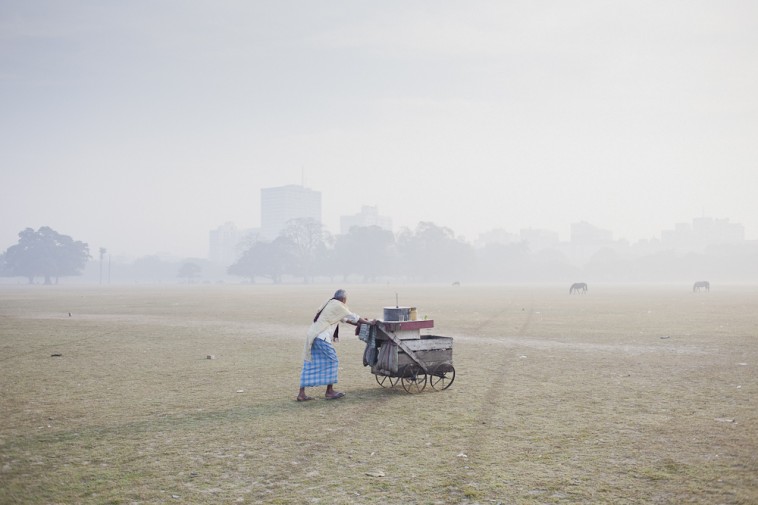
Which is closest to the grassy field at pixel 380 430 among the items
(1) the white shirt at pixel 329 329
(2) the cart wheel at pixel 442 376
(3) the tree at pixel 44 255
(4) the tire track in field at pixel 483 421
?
(4) the tire track in field at pixel 483 421

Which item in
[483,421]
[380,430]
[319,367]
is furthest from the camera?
[319,367]

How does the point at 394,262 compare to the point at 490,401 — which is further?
the point at 394,262

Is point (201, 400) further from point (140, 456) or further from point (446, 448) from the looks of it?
point (446, 448)

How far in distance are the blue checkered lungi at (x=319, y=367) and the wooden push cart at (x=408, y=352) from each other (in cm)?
99

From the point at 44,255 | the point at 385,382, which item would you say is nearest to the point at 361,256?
the point at 44,255

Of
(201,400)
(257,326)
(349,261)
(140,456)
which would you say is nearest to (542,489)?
(140,456)

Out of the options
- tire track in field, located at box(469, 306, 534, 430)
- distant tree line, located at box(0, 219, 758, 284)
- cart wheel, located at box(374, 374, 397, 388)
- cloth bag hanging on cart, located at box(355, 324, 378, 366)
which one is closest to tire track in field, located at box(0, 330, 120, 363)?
cart wheel, located at box(374, 374, 397, 388)

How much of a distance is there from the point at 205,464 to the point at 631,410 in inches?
280

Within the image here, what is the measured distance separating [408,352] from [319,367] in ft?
5.71

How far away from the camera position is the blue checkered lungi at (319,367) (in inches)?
425

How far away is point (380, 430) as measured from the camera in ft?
28.8

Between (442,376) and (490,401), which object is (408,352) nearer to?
(442,376)

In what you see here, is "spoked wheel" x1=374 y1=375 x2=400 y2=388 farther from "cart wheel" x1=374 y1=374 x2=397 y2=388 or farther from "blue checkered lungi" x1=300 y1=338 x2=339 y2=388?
"blue checkered lungi" x1=300 y1=338 x2=339 y2=388

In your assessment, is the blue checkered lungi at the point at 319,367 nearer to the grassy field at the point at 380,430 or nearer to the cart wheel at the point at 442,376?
the grassy field at the point at 380,430
